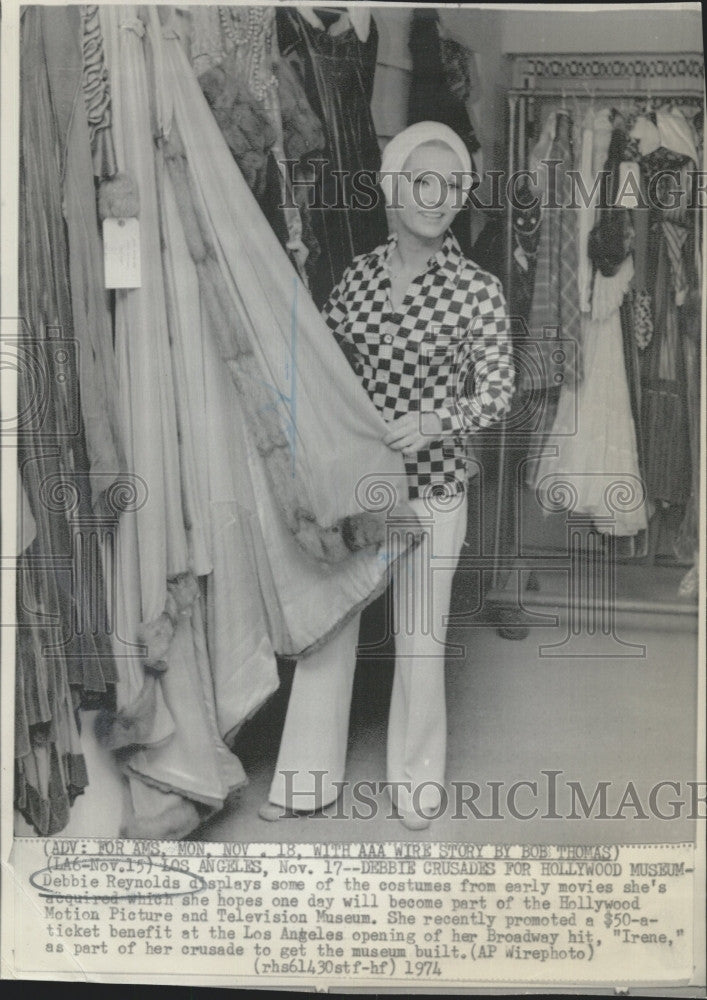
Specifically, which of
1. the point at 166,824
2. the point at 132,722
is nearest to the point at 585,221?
the point at 132,722

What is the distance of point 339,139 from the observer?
Result: 268cm

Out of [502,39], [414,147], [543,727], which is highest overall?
[502,39]

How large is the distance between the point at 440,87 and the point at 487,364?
58cm

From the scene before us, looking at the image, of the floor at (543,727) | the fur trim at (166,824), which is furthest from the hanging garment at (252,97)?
the fur trim at (166,824)

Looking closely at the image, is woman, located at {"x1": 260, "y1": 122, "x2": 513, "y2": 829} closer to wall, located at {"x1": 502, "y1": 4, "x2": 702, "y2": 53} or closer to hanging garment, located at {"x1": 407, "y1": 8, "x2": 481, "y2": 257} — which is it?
hanging garment, located at {"x1": 407, "y1": 8, "x2": 481, "y2": 257}

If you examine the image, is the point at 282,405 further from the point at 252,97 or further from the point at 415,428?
the point at 252,97

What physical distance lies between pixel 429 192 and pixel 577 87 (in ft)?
1.23

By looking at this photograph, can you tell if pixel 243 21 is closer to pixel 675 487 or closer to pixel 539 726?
pixel 675 487

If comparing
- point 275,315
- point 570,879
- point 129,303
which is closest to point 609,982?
point 570,879

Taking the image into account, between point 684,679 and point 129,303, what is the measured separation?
1.40 m

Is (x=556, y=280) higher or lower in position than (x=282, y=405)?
higher

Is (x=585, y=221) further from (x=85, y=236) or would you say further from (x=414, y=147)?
(x=85, y=236)

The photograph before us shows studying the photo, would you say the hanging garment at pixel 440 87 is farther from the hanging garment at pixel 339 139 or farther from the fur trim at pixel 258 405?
the fur trim at pixel 258 405

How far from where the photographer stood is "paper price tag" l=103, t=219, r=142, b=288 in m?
2.68
